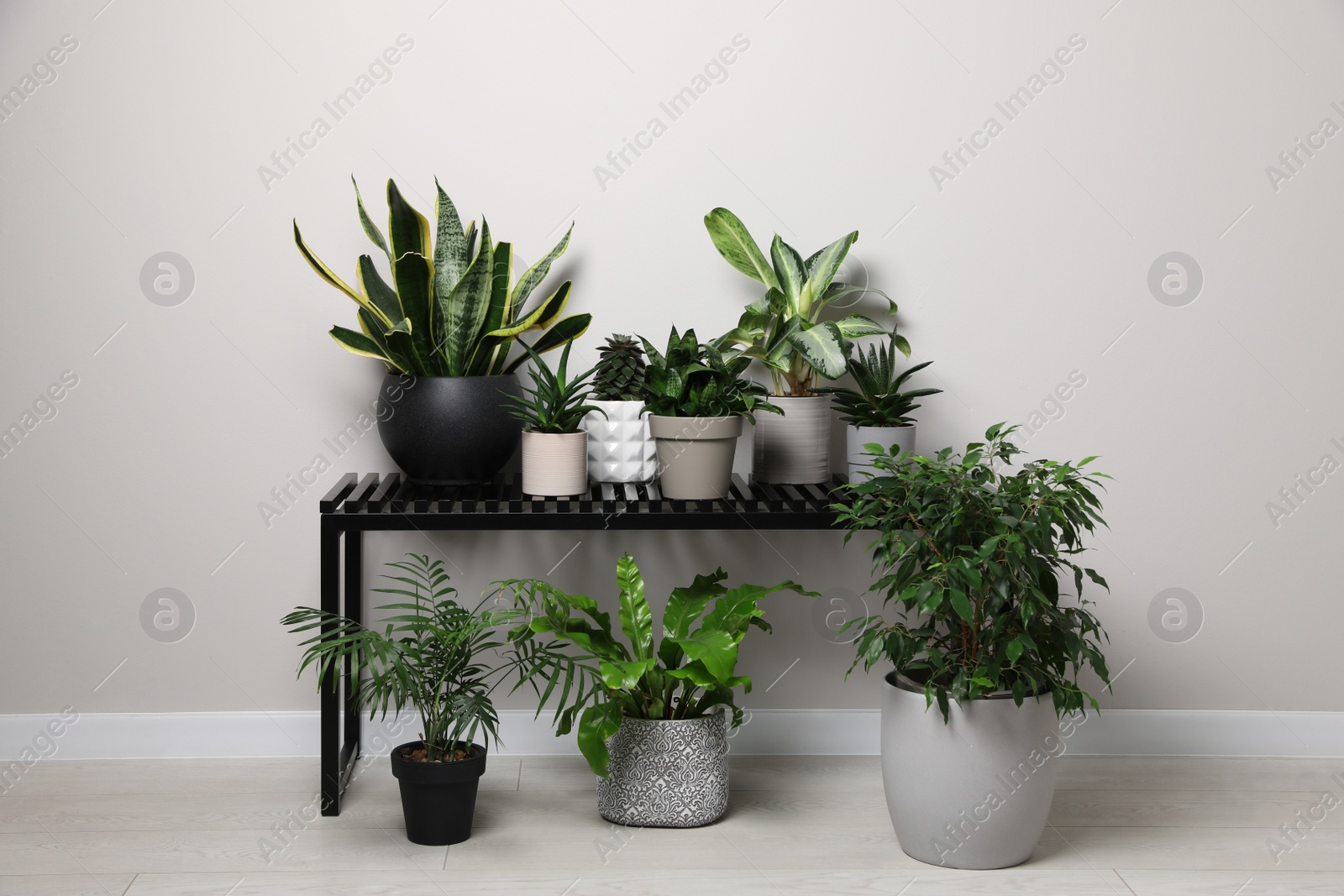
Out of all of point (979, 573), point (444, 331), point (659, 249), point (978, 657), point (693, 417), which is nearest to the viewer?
point (979, 573)

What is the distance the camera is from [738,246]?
2424 mm

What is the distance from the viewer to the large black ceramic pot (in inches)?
87.9

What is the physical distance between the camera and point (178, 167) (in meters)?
2.41

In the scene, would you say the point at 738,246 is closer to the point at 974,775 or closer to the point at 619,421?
the point at 619,421

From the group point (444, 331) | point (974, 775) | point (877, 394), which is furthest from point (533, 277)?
point (974, 775)

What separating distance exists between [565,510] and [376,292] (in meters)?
0.68

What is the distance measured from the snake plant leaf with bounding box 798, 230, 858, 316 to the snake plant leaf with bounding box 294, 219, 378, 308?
943 millimetres

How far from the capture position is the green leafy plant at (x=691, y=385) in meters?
2.18

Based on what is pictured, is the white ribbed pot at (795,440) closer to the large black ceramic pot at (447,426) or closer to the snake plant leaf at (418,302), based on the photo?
the large black ceramic pot at (447,426)

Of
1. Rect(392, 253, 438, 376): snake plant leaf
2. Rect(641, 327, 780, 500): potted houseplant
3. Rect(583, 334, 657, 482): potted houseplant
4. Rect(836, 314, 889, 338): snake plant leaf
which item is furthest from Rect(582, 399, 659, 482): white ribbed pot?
Rect(836, 314, 889, 338): snake plant leaf

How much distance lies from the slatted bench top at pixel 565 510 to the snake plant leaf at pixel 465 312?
28 centimetres

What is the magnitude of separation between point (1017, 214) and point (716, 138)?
0.73 metres

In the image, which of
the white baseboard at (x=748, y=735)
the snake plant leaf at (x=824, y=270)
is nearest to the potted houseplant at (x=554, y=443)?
the snake plant leaf at (x=824, y=270)

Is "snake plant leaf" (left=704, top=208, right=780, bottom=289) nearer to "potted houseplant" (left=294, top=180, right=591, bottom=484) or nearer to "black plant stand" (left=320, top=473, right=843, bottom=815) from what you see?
"potted houseplant" (left=294, top=180, right=591, bottom=484)
